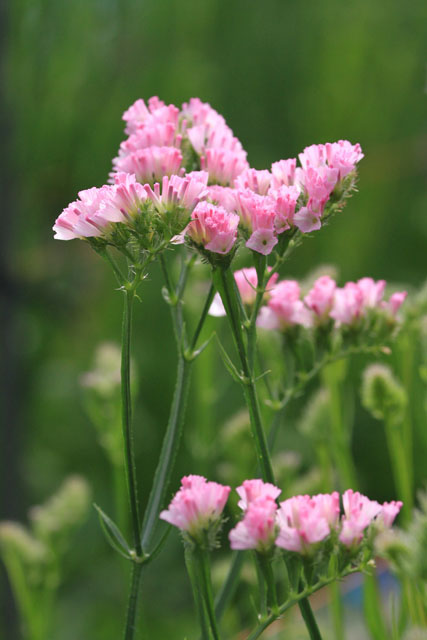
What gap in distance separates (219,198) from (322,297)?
0.23 ft

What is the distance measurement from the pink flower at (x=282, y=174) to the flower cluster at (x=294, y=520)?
0.33 feet

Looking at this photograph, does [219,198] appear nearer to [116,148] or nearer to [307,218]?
[307,218]

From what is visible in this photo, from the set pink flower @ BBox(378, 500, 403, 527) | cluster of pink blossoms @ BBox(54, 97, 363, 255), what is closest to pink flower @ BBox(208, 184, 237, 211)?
cluster of pink blossoms @ BBox(54, 97, 363, 255)

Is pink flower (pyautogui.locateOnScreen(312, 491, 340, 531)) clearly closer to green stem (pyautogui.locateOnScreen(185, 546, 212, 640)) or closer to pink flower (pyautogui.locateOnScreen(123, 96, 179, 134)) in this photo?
green stem (pyautogui.locateOnScreen(185, 546, 212, 640))

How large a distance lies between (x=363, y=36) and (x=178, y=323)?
1164 mm

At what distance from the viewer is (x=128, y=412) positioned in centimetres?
24

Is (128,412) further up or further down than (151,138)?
further down

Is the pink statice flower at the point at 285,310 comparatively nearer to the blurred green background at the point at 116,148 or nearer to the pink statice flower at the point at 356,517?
the pink statice flower at the point at 356,517

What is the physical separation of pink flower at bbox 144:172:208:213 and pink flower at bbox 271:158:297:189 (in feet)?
0.10

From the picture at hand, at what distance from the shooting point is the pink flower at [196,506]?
0.73ft

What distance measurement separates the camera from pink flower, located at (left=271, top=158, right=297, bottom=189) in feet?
0.86

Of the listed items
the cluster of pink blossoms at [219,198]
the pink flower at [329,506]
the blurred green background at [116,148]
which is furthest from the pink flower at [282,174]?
the blurred green background at [116,148]

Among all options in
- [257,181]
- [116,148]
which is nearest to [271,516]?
[257,181]

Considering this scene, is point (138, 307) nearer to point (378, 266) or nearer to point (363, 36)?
point (378, 266)
